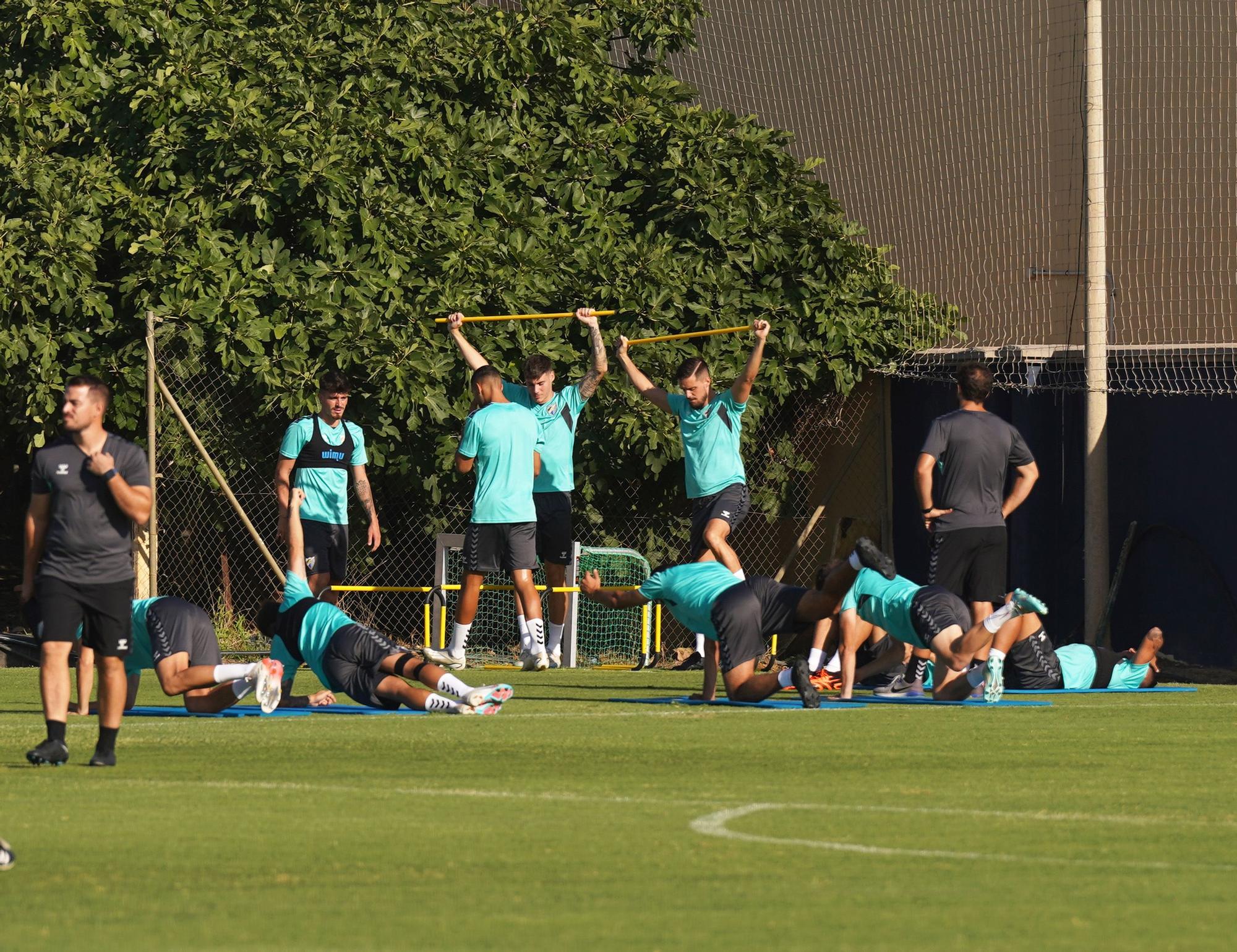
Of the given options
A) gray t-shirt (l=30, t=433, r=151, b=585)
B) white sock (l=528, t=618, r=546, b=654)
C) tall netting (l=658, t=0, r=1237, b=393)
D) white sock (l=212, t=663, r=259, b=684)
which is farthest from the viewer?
tall netting (l=658, t=0, r=1237, b=393)

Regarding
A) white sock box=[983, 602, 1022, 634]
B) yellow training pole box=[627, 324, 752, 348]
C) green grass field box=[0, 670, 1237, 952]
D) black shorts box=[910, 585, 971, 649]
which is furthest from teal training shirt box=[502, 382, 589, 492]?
green grass field box=[0, 670, 1237, 952]

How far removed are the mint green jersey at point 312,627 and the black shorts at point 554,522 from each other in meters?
5.55

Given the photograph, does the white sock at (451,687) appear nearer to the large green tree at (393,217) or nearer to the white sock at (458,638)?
the white sock at (458,638)

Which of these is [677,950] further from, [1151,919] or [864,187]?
[864,187]

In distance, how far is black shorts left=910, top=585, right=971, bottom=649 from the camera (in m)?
12.2

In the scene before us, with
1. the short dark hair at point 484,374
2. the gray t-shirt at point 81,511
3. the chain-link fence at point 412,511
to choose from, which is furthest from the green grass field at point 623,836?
the chain-link fence at point 412,511

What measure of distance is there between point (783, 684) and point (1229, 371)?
659 cm

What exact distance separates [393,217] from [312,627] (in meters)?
8.30

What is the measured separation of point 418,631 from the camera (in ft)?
65.1

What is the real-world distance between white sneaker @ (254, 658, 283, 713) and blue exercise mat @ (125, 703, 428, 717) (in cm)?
88

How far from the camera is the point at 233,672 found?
10688 mm

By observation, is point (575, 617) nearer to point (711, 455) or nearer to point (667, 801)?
point (711, 455)

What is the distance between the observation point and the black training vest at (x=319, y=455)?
49.3 ft

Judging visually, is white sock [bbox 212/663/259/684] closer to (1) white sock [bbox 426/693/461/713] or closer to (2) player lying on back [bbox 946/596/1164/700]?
(1) white sock [bbox 426/693/461/713]
